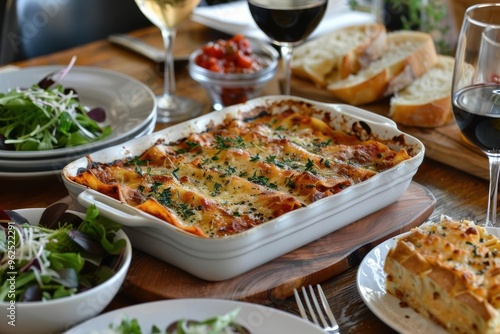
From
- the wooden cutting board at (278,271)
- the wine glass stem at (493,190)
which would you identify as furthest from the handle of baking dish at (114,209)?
the wine glass stem at (493,190)

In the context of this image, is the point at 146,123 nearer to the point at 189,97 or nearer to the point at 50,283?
the point at 189,97

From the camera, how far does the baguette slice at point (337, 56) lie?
3.12 metres

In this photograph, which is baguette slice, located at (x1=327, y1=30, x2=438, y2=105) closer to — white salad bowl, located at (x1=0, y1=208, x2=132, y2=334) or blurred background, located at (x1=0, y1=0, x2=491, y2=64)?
blurred background, located at (x1=0, y1=0, x2=491, y2=64)

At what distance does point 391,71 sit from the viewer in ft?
9.91

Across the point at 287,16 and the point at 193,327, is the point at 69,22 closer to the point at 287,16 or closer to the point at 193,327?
the point at 287,16

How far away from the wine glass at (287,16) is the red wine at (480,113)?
0.85 metres

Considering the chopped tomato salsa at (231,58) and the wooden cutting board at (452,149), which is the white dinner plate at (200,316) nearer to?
the wooden cutting board at (452,149)

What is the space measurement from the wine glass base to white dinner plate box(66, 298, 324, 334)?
133cm

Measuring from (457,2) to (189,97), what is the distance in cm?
133

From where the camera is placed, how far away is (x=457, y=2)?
3385 millimetres

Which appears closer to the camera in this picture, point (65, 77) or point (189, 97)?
point (65, 77)

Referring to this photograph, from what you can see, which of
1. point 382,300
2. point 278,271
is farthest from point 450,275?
point 278,271

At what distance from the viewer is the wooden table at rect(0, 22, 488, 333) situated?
1764mm

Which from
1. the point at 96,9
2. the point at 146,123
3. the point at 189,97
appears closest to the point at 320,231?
the point at 146,123
